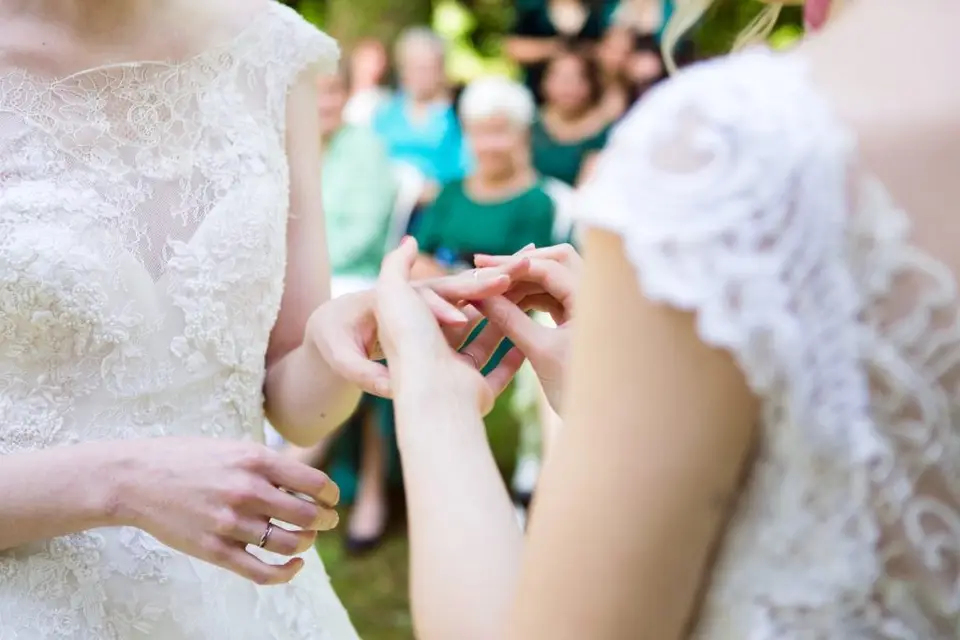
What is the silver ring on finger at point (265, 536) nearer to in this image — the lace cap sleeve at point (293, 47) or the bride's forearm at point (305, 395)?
the bride's forearm at point (305, 395)

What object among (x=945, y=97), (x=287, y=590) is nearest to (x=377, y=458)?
(x=287, y=590)

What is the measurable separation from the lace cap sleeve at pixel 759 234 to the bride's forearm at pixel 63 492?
2.42ft

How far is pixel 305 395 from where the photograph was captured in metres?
1.51

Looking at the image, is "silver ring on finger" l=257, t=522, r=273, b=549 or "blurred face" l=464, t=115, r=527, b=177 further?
"blurred face" l=464, t=115, r=527, b=177

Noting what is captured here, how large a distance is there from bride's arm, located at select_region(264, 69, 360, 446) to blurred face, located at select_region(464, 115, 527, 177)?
9.62ft

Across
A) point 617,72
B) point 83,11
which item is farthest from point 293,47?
point 617,72

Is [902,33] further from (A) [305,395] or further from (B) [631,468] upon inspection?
(A) [305,395]

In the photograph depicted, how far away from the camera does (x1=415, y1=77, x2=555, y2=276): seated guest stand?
4.35 m

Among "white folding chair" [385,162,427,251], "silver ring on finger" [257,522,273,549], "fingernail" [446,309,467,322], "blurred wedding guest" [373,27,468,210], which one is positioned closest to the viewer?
"fingernail" [446,309,467,322]

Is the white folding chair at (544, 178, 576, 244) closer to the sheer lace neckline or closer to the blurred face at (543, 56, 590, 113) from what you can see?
the blurred face at (543, 56, 590, 113)

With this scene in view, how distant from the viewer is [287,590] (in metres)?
1.47

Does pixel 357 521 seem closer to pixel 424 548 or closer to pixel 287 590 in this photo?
pixel 287 590

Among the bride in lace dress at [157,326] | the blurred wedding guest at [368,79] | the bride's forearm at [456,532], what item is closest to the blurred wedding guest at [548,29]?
the blurred wedding guest at [368,79]

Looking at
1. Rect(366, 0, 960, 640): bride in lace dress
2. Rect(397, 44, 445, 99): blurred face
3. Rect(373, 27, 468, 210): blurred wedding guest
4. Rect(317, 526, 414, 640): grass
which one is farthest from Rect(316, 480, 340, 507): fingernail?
Rect(397, 44, 445, 99): blurred face
